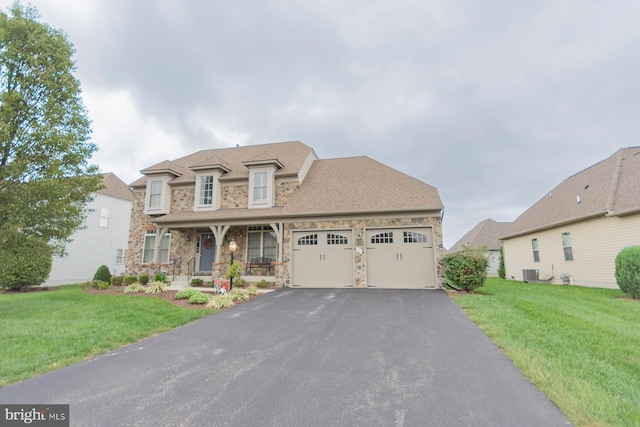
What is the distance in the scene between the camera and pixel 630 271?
883 cm

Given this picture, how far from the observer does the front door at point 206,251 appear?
46.2 feet

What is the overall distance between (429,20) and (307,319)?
12503 millimetres

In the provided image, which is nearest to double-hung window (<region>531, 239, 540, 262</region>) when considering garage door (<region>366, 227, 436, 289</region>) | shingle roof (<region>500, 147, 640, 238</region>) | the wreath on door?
shingle roof (<region>500, 147, 640, 238</region>)

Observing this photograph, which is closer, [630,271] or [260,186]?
[630,271]

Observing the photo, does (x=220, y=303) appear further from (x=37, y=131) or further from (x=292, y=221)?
(x=37, y=131)

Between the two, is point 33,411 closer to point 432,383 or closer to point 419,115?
point 432,383

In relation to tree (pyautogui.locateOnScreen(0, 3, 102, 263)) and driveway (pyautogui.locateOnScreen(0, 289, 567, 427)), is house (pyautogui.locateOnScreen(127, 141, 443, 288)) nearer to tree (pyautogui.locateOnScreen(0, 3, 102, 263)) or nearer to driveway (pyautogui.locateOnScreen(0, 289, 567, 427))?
tree (pyautogui.locateOnScreen(0, 3, 102, 263))

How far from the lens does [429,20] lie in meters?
11.2

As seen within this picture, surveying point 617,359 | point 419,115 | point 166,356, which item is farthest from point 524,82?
point 166,356

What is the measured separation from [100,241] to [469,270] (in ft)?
75.9

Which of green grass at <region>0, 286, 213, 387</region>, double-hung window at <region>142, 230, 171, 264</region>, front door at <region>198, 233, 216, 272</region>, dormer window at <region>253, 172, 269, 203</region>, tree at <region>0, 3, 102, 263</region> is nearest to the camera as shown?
green grass at <region>0, 286, 213, 387</region>

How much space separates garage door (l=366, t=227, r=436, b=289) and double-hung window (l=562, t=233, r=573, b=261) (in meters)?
8.18

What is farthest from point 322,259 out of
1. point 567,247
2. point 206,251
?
point 567,247

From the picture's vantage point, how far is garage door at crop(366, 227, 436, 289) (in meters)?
11.2
